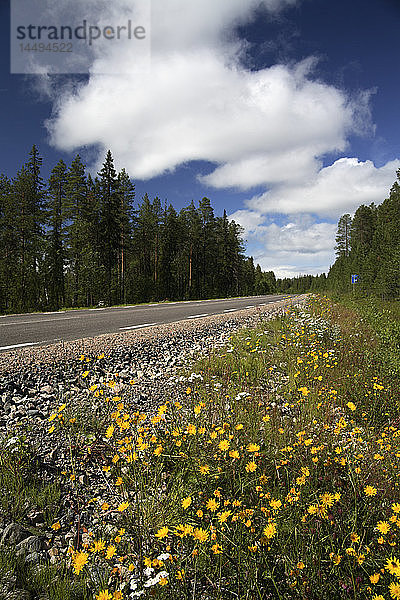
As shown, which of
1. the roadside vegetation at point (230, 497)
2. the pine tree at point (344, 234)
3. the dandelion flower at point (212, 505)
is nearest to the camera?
the roadside vegetation at point (230, 497)

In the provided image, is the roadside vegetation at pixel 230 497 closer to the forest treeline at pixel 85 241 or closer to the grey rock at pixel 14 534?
Result: the grey rock at pixel 14 534

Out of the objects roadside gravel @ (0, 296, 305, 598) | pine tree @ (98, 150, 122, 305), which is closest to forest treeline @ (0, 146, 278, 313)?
pine tree @ (98, 150, 122, 305)

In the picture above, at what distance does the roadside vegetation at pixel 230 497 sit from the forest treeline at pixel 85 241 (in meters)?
19.5

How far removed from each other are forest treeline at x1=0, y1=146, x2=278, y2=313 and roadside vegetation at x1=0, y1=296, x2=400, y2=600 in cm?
1950

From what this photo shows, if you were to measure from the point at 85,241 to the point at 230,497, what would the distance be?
3074 centimetres

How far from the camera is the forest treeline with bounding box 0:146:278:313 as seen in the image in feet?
86.2

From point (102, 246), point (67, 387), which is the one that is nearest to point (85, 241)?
point (102, 246)

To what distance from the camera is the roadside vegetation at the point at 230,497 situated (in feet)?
5.51

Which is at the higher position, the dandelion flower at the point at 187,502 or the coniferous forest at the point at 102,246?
the coniferous forest at the point at 102,246

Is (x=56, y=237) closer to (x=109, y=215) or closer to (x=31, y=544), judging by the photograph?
(x=109, y=215)

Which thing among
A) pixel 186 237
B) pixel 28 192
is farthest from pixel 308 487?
pixel 186 237

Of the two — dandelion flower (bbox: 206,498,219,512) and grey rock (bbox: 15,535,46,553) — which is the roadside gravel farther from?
dandelion flower (bbox: 206,498,219,512)

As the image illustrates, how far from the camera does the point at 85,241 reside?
2983 centimetres

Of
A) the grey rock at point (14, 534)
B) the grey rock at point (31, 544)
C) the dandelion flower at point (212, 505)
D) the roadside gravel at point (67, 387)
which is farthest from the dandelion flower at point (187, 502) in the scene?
the grey rock at point (14, 534)
